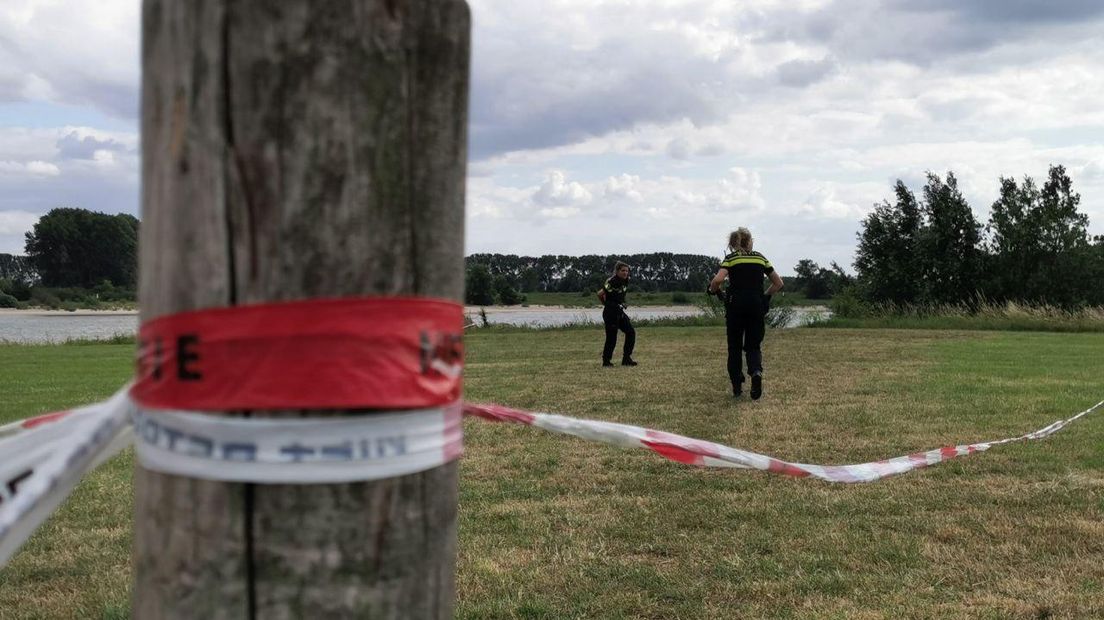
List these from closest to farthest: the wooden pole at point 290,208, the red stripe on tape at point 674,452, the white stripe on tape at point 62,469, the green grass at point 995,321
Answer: the wooden pole at point 290,208
the white stripe on tape at point 62,469
the red stripe on tape at point 674,452
the green grass at point 995,321

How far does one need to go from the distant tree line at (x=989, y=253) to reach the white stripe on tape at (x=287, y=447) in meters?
50.8

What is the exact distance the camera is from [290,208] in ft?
3.83

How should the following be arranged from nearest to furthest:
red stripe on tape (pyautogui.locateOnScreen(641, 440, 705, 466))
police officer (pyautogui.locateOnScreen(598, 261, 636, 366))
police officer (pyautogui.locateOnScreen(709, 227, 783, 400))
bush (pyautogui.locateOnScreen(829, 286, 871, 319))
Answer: red stripe on tape (pyautogui.locateOnScreen(641, 440, 705, 466)), police officer (pyautogui.locateOnScreen(709, 227, 783, 400)), police officer (pyautogui.locateOnScreen(598, 261, 636, 366)), bush (pyautogui.locateOnScreen(829, 286, 871, 319))

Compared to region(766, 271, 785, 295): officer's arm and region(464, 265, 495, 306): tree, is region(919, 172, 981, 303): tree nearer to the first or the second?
region(464, 265, 495, 306): tree

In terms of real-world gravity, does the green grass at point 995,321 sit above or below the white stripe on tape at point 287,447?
below

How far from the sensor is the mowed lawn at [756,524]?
403 cm

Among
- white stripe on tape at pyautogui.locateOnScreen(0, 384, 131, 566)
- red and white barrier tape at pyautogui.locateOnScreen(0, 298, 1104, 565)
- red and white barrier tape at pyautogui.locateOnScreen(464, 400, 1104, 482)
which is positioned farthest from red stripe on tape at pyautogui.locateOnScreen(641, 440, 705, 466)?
white stripe on tape at pyautogui.locateOnScreen(0, 384, 131, 566)

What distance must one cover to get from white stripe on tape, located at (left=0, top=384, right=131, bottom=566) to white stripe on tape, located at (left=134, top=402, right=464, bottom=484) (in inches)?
9.2

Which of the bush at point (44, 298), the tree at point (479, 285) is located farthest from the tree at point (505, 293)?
the bush at point (44, 298)

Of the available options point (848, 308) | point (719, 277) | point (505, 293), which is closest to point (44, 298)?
point (505, 293)

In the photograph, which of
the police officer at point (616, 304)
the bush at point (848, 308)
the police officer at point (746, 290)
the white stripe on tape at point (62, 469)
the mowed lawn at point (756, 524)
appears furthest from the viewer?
the bush at point (848, 308)

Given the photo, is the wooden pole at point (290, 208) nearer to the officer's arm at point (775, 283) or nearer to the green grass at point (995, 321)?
the officer's arm at point (775, 283)

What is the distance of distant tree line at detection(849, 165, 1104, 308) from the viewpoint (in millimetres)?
49188

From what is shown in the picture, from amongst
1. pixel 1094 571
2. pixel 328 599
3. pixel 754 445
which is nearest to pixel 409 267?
pixel 328 599
